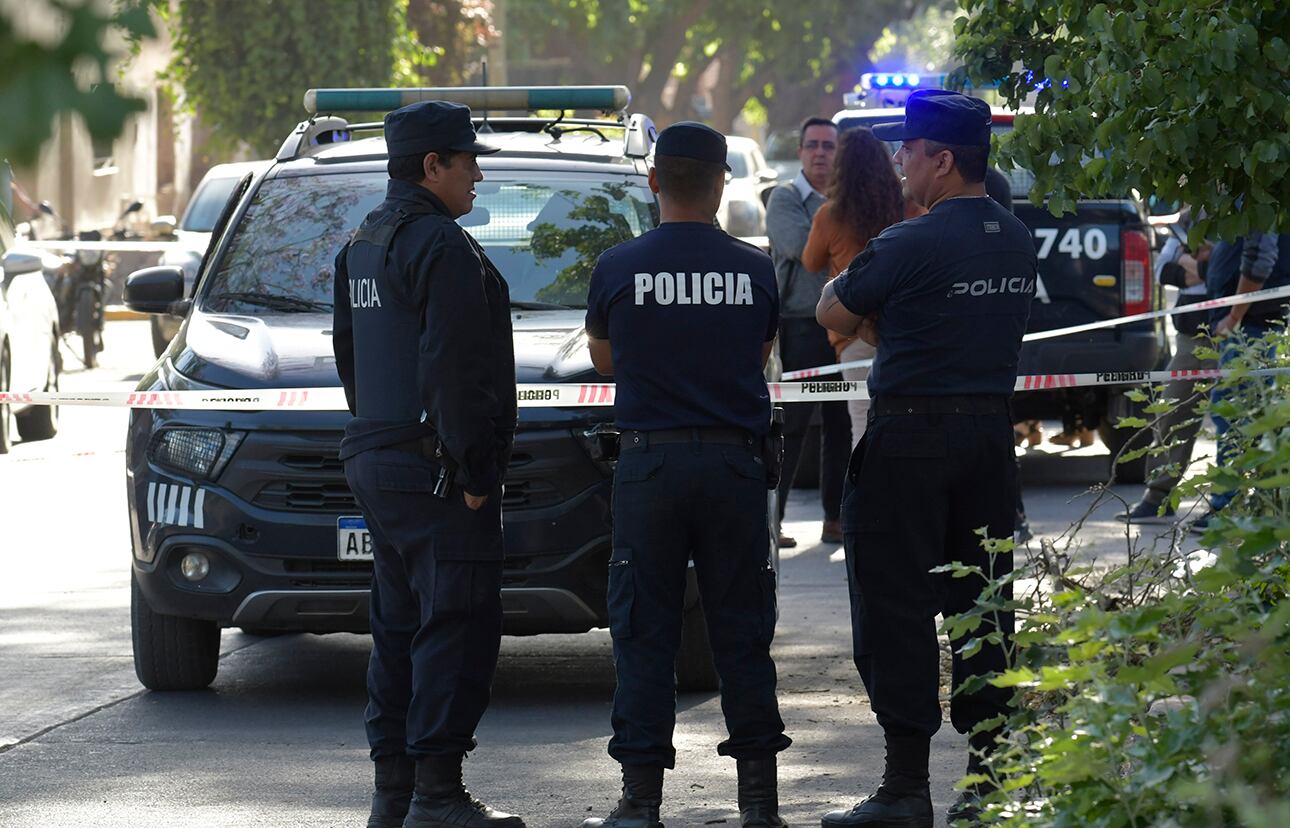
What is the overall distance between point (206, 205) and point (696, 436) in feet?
50.3

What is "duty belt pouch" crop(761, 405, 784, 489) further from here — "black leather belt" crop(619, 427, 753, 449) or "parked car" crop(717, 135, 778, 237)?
"parked car" crop(717, 135, 778, 237)

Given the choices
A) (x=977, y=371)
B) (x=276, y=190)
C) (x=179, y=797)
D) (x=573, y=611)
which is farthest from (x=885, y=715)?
(x=276, y=190)

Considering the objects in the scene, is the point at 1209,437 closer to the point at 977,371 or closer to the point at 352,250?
the point at 977,371

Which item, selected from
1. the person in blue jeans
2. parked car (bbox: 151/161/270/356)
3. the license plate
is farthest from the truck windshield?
parked car (bbox: 151/161/270/356)

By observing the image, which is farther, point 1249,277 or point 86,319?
point 86,319

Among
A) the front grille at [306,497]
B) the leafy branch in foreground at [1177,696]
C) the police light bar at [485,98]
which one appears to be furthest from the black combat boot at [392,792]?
the police light bar at [485,98]

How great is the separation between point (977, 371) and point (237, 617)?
2.61 m

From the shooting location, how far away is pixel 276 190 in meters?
7.68

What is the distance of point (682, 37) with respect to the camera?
49.1 meters

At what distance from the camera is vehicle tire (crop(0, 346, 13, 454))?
13570 mm

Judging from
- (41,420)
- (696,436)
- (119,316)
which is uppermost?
(696,436)

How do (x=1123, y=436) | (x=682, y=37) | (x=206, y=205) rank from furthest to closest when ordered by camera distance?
(x=682, y=37), (x=206, y=205), (x=1123, y=436)

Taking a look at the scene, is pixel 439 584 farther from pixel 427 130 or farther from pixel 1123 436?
pixel 1123 436

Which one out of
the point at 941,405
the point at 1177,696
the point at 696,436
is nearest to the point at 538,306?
the point at 696,436
